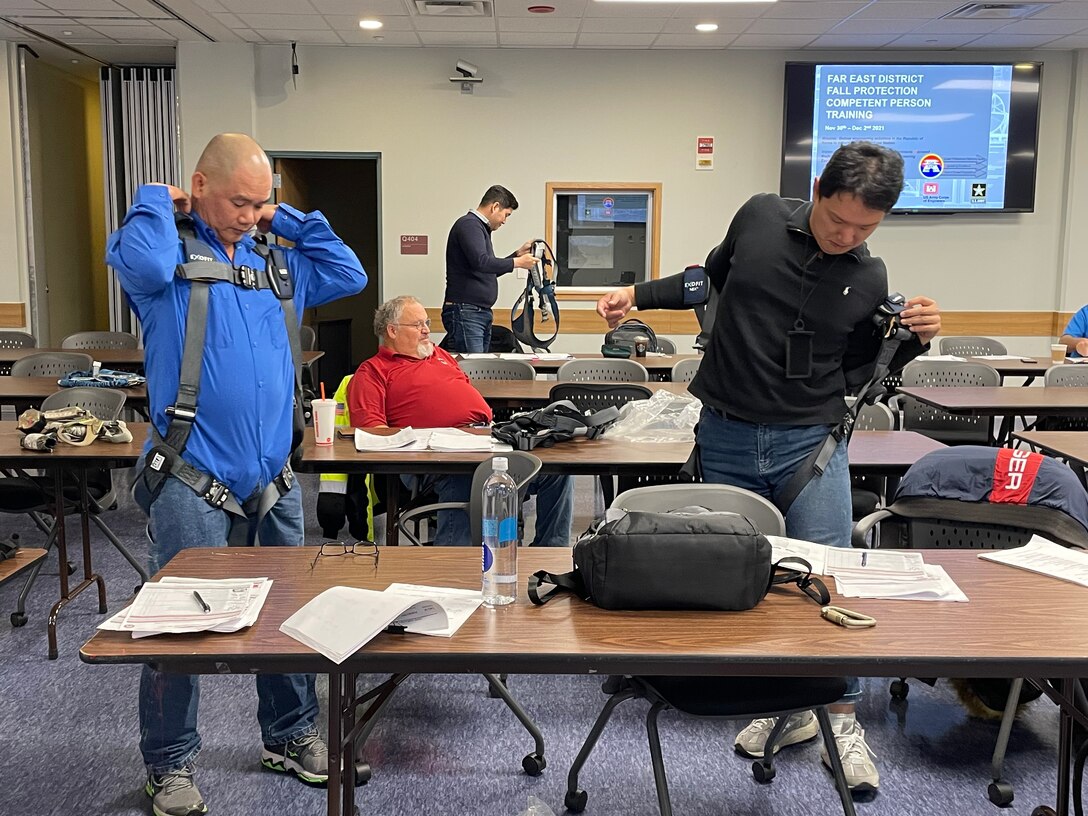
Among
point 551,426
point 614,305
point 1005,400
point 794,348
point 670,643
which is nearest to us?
point 670,643

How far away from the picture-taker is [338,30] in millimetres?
7949

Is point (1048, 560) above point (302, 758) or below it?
above

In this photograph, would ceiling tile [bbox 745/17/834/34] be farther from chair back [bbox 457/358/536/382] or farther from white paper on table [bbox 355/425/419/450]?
white paper on table [bbox 355/425/419/450]

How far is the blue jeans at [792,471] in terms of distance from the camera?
247 cm

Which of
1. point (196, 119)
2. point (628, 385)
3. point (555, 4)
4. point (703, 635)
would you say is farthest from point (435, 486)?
point (196, 119)

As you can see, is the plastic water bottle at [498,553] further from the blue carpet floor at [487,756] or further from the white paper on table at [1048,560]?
the white paper on table at [1048,560]

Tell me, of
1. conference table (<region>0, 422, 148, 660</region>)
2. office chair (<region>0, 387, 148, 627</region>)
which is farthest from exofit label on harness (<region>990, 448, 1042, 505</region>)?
office chair (<region>0, 387, 148, 627</region>)

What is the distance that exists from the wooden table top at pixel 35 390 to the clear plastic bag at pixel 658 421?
7.43 feet

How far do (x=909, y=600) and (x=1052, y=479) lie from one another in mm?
949

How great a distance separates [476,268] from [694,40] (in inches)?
123

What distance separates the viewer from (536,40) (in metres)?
8.27

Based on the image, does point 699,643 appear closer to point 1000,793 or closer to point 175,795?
point 1000,793

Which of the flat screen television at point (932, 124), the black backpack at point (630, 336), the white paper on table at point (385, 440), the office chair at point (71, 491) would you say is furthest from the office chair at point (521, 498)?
the flat screen television at point (932, 124)

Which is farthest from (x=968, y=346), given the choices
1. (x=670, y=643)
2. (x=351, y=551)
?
(x=670, y=643)
